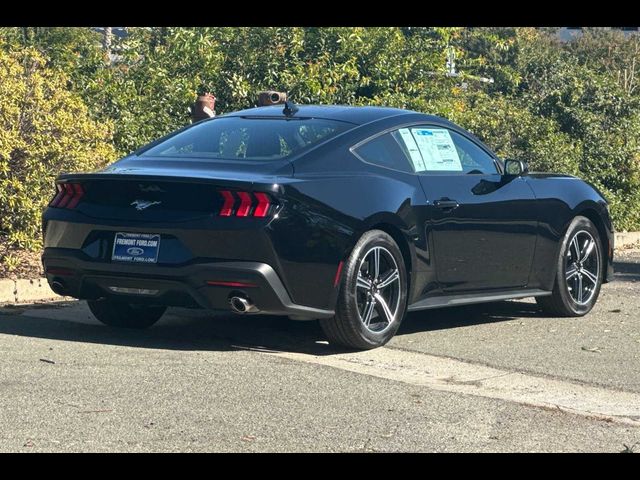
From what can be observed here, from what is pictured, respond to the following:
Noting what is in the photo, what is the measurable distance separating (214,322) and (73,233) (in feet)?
5.11

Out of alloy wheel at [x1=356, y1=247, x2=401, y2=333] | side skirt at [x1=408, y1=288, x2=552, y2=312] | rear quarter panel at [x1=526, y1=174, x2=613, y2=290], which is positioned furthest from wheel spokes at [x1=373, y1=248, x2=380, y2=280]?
rear quarter panel at [x1=526, y1=174, x2=613, y2=290]

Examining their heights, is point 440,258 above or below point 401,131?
below

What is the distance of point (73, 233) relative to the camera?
8133 mm

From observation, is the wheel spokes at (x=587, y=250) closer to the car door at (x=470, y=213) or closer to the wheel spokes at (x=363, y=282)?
the car door at (x=470, y=213)

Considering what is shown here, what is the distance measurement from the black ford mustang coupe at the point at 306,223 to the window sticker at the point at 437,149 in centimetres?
1

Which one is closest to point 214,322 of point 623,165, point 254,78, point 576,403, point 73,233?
point 73,233

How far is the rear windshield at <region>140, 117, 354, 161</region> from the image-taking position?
8375 millimetres

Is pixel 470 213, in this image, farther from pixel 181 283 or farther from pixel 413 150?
pixel 181 283

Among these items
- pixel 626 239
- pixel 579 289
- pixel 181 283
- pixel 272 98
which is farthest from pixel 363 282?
pixel 626 239

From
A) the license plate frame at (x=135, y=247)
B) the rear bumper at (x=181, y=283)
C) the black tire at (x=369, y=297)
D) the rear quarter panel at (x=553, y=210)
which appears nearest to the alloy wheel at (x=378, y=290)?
the black tire at (x=369, y=297)

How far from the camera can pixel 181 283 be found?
7.75 meters

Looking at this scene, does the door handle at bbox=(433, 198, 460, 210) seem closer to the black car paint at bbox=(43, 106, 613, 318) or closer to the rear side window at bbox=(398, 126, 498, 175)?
the black car paint at bbox=(43, 106, 613, 318)
